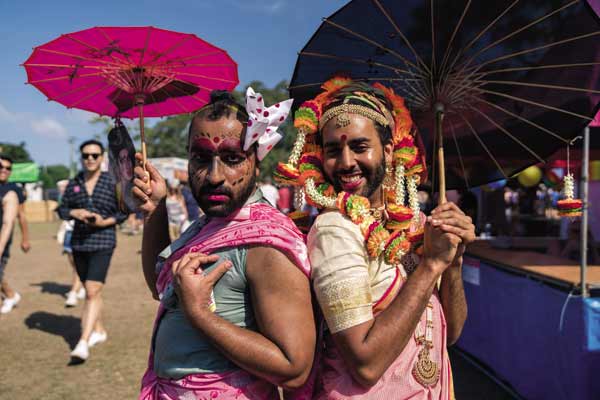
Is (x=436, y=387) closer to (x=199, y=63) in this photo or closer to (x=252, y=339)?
(x=252, y=339)

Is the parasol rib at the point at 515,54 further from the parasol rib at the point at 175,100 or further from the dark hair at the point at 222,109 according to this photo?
the parasol rib at the point at 175,100

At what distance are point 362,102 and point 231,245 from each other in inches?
27.3

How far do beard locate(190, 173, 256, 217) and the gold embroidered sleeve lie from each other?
1.00 feet

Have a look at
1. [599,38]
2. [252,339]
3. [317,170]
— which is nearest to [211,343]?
[252,339]

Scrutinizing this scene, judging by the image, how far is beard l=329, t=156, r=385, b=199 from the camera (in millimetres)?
1605

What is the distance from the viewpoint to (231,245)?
1.49m

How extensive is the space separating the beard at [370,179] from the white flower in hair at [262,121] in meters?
0.28

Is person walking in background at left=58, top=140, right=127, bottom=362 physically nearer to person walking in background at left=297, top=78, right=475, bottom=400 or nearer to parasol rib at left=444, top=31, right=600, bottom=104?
person walking in background at left=297, top=78, right=475, bottom=400

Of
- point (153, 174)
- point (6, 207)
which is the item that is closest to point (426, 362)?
point (153, 174)

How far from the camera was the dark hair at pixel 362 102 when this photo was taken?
1.64 meters

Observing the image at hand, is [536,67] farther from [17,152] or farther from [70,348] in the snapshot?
[17,152]

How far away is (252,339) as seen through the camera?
1.38m

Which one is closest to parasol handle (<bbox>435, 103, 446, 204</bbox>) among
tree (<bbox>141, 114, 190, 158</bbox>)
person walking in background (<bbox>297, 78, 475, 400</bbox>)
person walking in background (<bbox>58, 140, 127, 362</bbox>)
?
person walking in background (<bbox>297, 78, 475, 400</bbox>)

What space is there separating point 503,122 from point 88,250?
407 cm
